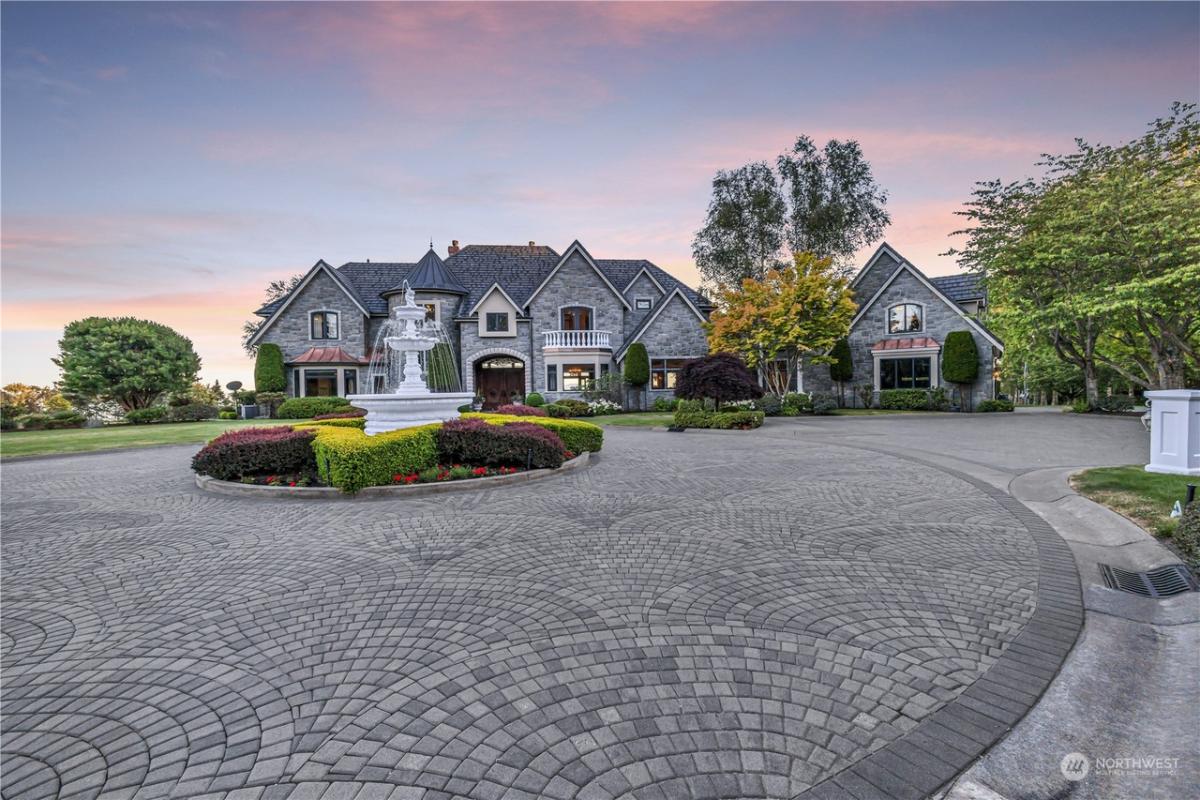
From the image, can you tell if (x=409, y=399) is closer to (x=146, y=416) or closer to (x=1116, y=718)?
(x=1116, y=718)

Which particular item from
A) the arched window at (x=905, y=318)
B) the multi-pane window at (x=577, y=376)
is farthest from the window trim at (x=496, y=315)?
the arched window at (x=905, y=318)

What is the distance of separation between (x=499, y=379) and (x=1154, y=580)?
2976 cm

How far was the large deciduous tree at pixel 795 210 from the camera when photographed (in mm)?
34906

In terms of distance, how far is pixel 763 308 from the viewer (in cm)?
2606

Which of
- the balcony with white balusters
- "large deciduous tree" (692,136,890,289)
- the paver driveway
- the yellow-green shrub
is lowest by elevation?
the paver driveway

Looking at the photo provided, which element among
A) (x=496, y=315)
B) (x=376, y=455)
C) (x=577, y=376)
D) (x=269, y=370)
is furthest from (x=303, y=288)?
(x=376, y=455)

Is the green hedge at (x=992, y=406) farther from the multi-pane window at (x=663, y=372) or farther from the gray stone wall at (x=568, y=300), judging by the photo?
the gray stone wall at (x=568, y=300)

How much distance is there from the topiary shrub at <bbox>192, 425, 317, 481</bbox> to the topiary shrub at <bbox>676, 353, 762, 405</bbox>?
13.5 meters

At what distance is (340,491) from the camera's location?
335 inches

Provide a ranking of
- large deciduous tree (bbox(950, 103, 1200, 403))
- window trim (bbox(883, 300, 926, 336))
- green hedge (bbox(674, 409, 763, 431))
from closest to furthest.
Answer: large deciduous tree (bbox(950, 103, 1200, 403)) → green hedge (bbox(674, 409, 763, 431)) → window trim (bbox(883, 300, 926, 336))

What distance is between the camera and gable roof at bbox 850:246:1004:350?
2684 centimetres

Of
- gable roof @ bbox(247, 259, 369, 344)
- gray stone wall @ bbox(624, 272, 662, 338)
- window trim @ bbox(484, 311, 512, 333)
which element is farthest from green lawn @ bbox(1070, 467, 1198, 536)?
gable roof @ bbox(247, 259, 369, 344)

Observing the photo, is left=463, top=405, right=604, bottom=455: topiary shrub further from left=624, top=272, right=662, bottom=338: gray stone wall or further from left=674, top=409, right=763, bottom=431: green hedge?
left=624, top=272, right=662, bottom=338: gray stone wall

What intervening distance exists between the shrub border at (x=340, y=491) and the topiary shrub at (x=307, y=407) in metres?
18.9
